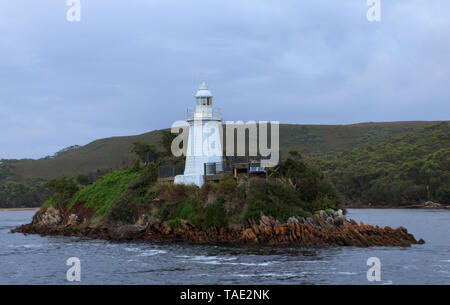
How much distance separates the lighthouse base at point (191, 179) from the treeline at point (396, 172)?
65.2 metres

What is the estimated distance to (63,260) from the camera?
3619 cm

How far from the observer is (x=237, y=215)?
1678 inches

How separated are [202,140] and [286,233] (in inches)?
528

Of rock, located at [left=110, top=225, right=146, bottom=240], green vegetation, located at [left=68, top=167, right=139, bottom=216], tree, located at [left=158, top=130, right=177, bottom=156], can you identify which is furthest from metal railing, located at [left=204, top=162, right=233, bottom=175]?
tree, located at [left=158, top=130, right=177, bottom=156]

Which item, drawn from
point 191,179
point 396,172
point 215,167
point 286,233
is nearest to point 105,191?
point 191,179

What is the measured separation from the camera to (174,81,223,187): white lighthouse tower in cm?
4853

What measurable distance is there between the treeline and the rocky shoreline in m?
64.4

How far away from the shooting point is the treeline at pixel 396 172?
103 m

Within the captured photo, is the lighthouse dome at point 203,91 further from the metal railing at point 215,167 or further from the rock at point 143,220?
the rock at point 143,220

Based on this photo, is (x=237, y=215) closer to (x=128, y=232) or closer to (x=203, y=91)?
(x=128, y=232)

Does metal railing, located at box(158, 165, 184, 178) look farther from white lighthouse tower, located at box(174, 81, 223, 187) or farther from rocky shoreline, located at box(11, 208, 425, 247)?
rocky shoreline, located at box(11, 208, 425, 247)

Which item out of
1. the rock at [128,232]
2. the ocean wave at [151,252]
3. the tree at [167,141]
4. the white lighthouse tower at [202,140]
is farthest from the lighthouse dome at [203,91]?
the ocean wave at [151,252]
